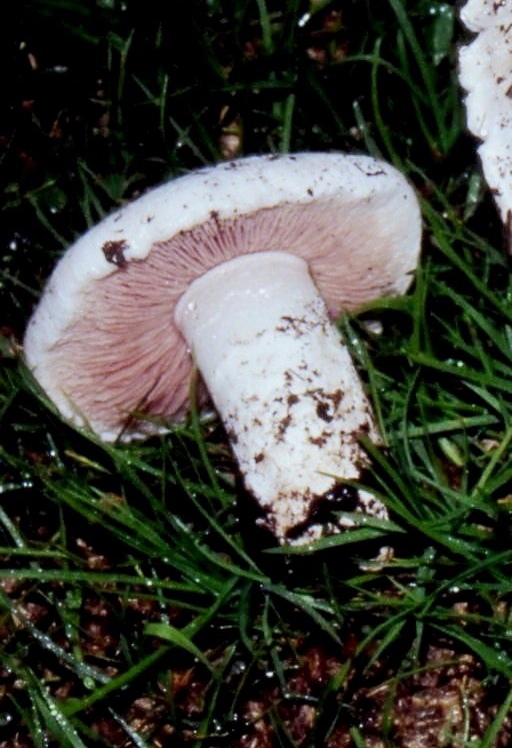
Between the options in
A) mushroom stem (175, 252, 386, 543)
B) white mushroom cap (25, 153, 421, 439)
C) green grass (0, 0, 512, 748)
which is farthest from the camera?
green grass (0, 0, 512, 748)

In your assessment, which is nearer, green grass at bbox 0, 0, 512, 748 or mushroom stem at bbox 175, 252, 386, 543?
mushroom stem at bbox 175, 252, 386, 543

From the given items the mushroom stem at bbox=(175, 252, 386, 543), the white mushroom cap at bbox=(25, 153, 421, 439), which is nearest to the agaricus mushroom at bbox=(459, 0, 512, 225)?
the white mushroom cap at bbox=(25, 153, 421, 439)

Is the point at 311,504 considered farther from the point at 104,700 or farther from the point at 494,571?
the point at 104,700

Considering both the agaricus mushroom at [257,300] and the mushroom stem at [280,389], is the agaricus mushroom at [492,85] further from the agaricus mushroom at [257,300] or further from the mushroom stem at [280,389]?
the mushroom stem at [280,389]

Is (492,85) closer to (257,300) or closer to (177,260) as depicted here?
(257,300)

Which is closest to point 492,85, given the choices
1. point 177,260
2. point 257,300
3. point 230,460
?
point 257,300

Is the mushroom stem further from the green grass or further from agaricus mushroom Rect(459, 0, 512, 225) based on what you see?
agaricus mushroom Rect(459, 0, 512, 225)
